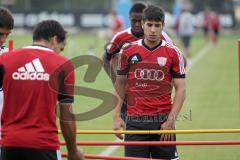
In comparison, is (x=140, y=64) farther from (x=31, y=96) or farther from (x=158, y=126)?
(x=31, y=96)

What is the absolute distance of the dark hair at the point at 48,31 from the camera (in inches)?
277

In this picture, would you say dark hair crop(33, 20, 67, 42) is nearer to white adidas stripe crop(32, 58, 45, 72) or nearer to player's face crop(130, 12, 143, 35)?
white adidas stripe crop(32, 58, 45, 72)

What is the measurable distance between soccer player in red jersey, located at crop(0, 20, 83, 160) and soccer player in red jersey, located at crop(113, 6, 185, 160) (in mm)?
2215

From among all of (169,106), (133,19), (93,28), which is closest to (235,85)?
(133,19)

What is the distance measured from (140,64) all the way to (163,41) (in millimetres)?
392

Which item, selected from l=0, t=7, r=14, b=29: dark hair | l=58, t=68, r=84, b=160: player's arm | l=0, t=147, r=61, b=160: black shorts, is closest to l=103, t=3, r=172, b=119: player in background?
l=0, t=7, r=14, b=29: dark hair

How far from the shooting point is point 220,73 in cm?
2912

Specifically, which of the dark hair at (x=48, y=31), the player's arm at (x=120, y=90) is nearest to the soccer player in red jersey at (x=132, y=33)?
the player's arm at (x=120, y=90)

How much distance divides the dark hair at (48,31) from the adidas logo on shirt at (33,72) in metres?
0.28

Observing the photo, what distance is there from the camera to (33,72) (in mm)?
6828

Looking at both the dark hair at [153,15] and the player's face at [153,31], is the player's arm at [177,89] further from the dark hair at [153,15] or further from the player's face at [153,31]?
the dark hair at [153,15]

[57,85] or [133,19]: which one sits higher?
[133,19]

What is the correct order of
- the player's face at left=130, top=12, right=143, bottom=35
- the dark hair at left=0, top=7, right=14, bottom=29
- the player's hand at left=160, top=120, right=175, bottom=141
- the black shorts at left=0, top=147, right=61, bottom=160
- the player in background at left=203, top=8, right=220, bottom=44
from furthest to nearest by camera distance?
1. the player in background at left=203, top=8, right=220, bottom=44
2. the player's face at left=130, top=12, right=143, bottom=35
3. the player's hand at left=160, top=120, right=175, bottom=141
4. the dark hair at left=0, top=7, right=14, bottom=29
5. the black shorts at left=0, top=147, right=61, bottom=160

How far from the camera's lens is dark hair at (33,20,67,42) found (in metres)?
7.04
